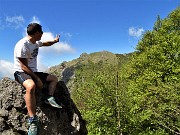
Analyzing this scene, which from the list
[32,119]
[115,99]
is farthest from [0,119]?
[115,99]

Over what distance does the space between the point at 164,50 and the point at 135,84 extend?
16.5 ft

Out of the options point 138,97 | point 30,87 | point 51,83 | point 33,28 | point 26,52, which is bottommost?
point 30,87

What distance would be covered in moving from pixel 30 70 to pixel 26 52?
0.46 meters

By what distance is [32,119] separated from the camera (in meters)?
7.59

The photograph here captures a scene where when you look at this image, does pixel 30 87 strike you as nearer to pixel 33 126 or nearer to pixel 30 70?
pixel 30 70

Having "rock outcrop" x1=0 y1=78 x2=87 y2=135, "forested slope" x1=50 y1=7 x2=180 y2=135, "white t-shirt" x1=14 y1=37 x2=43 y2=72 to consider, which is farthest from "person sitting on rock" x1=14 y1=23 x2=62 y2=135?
"forested slope" x1=50 y1=7 x2=180 y2=135

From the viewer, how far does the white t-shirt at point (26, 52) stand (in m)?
7.99

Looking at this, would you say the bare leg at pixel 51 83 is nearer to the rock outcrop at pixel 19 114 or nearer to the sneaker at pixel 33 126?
the rock outcrop at pixel 19 114

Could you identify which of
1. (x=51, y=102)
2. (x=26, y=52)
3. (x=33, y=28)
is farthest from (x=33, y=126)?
(x=33, y=28)

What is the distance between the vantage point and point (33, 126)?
298 inches

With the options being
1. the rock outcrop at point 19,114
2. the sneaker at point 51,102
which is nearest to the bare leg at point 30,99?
the rock outcrop at point 19,114

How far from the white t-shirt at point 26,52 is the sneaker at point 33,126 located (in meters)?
1.33

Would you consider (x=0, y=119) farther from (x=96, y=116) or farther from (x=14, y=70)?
(x=96, y=116)

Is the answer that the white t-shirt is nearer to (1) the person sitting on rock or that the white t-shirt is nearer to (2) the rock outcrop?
(1) the person sitting on rock
